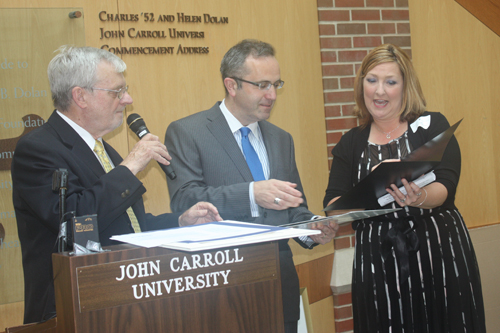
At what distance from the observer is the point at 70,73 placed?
202cm

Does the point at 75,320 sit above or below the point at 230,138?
below

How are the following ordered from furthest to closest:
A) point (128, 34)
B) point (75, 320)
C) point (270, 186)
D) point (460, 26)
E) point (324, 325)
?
point (460, 26) → point (324, 325) → point (128, 34) → point (270, 186) → point (75, 320)

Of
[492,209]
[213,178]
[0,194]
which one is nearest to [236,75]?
[213,178]

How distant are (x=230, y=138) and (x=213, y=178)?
23 centimetres

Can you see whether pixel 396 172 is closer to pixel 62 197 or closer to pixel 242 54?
pixel 242 54

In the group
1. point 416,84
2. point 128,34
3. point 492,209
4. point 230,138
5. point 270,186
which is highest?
point 128,34

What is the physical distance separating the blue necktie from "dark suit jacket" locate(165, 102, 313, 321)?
5 centimetres

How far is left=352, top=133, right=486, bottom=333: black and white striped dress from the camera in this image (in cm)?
224

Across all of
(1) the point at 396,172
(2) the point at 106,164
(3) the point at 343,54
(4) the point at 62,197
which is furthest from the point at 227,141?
(3) the point at 343,54

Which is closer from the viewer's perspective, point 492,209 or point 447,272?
point 447,272

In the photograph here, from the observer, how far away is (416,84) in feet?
7.98

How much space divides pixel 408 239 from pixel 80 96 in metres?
1.63

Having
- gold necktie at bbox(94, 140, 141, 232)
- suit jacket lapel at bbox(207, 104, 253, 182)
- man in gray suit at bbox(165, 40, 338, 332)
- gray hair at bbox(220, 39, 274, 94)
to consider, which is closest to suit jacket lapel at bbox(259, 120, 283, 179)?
man in gray suit at bbox(165, 40, 338, 332)

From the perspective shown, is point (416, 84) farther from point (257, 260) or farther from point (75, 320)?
point (75, 320)
